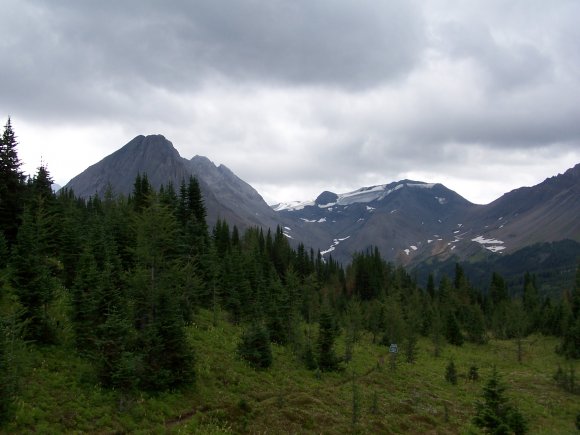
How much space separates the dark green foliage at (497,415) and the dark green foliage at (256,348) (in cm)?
1812

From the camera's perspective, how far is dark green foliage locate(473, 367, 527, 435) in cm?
2305

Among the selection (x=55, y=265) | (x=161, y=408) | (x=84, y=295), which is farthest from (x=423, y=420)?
(x=55, y=265)

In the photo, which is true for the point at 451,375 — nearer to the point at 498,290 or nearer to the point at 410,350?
the point at 410,350

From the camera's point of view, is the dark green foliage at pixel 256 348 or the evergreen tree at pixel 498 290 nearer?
the dark green foliage at pixel 256 348

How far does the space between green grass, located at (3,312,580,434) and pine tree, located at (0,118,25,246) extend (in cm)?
2160

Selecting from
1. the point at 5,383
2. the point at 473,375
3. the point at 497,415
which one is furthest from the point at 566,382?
the point at 5,383

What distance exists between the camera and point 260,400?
30.9 metres

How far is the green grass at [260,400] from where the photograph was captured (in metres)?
23.0

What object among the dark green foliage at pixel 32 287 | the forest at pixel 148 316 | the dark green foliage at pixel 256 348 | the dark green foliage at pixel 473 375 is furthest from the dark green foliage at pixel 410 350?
the dark green foliage at pixel 32 287

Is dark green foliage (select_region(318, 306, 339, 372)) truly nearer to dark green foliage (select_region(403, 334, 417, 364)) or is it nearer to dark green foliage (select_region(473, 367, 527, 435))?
dark green foliage (select_region(403, 334, 417, 364))

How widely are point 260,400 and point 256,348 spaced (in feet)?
23.3

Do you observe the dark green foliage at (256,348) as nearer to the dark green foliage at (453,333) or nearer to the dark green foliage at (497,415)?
the dark green foliage at (497,415)

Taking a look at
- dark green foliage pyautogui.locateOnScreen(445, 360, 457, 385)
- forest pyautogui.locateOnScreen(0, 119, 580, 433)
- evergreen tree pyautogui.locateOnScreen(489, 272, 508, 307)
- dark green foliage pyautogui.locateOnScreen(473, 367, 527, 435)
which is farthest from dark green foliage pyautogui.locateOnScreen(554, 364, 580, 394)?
evergreen tree pyautogui.locateOnScreen(489, 272, 508, 307)

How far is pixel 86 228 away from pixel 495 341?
268ft
